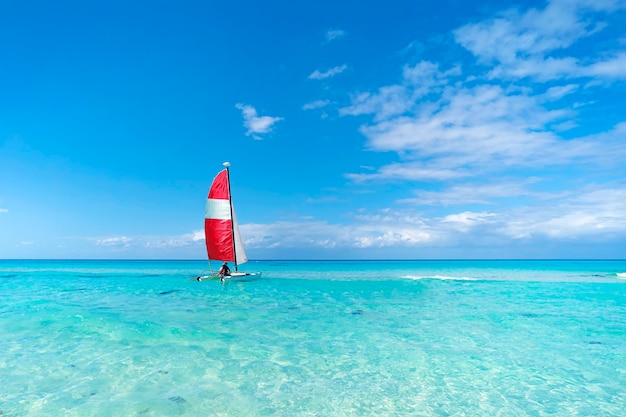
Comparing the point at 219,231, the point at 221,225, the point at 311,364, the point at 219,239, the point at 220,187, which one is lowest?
the point at 311,364

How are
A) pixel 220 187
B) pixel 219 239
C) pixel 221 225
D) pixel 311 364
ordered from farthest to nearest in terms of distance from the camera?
pixel 219 239 → pixel 221 225 → pixel 220 187 → pixel 311 364

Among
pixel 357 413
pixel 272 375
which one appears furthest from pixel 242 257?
pixel 357 413

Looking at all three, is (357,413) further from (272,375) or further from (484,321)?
(484,321)

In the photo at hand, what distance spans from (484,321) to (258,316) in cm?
1060

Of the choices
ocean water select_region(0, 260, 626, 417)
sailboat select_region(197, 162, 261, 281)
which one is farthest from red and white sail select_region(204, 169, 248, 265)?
ocean water select_region(0, 260, 626, 417)

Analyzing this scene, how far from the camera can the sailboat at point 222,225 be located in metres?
36.8

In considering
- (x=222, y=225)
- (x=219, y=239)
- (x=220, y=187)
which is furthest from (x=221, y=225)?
(x=220, y=187)

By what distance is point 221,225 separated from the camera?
37.4 metres

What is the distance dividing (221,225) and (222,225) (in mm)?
95

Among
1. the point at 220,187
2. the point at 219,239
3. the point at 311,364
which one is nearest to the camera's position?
the point at 311,364

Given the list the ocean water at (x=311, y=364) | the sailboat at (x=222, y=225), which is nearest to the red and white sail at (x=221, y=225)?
the sailboat at (x=222, y=225)

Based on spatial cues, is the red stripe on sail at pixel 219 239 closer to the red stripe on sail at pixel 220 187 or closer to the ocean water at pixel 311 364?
the red stripe on sail at pixel 220 187

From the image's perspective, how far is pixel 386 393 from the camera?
8523 millimetres

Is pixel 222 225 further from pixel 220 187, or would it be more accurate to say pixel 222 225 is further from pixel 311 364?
pixel 311 364
